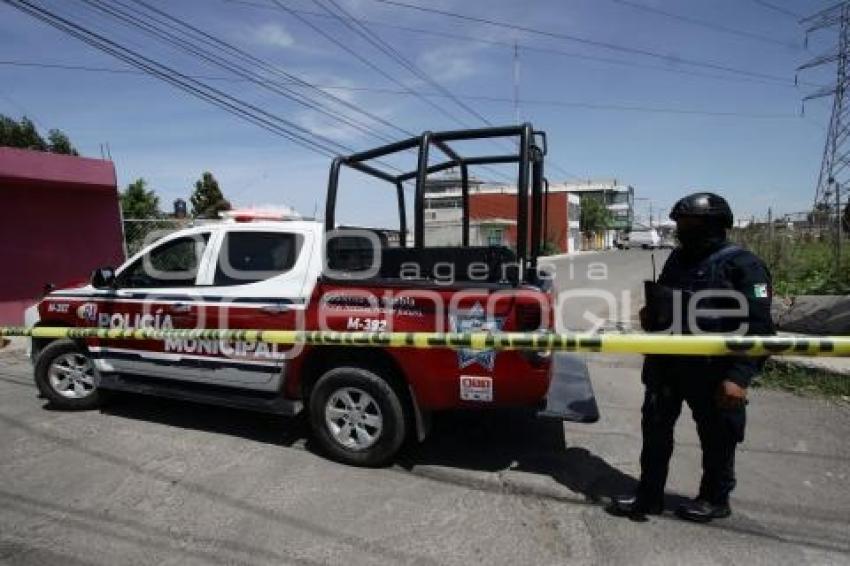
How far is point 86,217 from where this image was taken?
1244cm

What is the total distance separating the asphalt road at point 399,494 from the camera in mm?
3479

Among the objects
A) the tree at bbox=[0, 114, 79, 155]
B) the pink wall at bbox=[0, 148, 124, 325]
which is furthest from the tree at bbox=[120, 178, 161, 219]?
the pink wall at bbox=[0, 148, 124, 325]

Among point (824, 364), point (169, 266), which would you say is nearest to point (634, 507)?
point (169, 266)

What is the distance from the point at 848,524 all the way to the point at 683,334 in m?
1.49

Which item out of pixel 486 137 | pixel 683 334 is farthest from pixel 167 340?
pixel 683 334

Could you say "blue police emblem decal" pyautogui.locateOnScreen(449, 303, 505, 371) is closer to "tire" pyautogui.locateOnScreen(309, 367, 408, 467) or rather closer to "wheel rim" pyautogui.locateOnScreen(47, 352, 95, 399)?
"tire" pyautogui.locateOnScreen(309, 367, 408, 467)

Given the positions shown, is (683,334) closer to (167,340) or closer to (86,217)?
(167,340)

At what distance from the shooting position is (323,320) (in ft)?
15.7

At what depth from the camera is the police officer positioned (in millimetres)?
3447

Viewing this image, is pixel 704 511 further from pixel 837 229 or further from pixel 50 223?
pixel 50 223

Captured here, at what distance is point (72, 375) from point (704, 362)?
18.2 feet

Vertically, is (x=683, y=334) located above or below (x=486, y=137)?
below

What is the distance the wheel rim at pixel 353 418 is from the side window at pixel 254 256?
1.13 m

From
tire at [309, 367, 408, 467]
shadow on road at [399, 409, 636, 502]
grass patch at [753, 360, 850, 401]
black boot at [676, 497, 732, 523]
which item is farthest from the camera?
grass patch at [753, 360, 850, 401]
